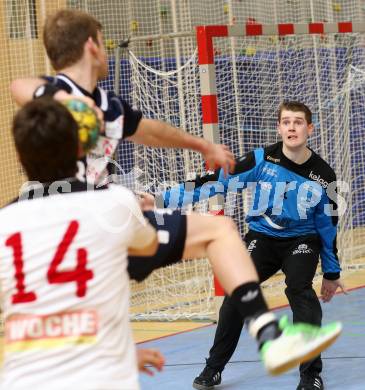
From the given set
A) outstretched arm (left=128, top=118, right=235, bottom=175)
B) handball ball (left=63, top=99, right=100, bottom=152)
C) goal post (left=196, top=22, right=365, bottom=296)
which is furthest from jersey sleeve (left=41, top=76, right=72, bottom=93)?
goal post (left=196, top=22, right=365, bottom=296)

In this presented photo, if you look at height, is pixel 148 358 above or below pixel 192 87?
below

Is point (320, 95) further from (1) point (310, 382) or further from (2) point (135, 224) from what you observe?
(2) point (135, 224)

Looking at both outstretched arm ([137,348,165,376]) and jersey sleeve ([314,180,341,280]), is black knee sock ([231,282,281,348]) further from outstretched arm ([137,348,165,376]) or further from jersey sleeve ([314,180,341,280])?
jersey sleeve ([314,180,341,280])

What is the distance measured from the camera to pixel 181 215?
3.47 m

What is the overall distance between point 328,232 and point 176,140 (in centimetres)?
195

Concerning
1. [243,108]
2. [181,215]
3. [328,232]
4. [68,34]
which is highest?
[68,34]

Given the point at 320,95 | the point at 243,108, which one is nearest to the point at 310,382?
the point at 243,108

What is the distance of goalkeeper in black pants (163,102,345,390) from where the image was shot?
5727 millimetres

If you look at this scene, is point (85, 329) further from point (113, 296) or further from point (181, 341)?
point (181, 341)

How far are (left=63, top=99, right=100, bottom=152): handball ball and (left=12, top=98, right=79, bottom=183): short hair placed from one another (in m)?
0.20

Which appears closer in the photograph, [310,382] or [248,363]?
[310,382]

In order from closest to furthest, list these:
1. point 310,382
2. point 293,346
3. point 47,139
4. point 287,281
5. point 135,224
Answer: point 47,139
point 135,224
point 293,346
point 310,382
point 287,281

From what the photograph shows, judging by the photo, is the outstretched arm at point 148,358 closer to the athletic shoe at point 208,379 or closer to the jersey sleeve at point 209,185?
the jersey sleeve at point 209,185

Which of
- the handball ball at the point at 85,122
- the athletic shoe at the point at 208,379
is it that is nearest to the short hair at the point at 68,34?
the handball ball at the point at 85,122
